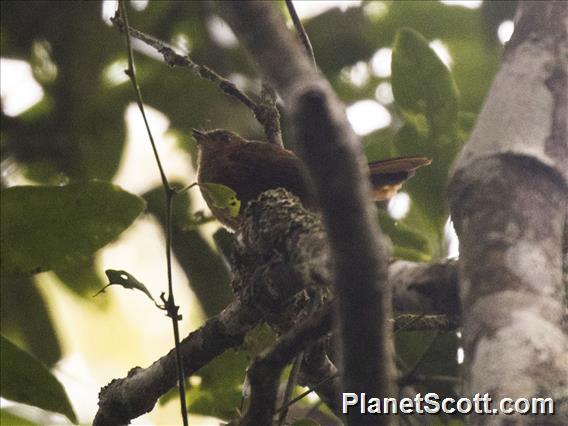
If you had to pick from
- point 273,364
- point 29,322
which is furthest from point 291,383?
point 29,322

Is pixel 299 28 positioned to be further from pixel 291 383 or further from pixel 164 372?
A: pixel 164 372

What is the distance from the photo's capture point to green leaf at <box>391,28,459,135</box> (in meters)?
2.42

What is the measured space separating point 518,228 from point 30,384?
0.99 m

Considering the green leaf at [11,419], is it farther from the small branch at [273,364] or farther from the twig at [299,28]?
the twig at [299,28]

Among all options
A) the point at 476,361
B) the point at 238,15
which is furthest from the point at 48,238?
the point at 476,361

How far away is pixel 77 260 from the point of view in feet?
5.85

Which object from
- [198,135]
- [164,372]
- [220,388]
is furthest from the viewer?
[198,135]

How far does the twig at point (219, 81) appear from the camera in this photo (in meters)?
2.17

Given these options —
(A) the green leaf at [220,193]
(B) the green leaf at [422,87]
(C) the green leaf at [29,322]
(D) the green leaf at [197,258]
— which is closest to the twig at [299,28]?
(A) the green leaf at [220,193]

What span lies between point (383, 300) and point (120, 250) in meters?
2.27

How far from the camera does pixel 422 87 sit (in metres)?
2.46

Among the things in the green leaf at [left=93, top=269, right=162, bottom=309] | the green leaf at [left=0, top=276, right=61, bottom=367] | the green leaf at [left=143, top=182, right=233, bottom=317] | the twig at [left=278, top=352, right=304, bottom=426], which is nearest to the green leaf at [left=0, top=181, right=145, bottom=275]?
the green leaf at [left=93, top=269, right=162, bottom=309]

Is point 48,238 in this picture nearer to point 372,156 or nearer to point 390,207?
point 372,156

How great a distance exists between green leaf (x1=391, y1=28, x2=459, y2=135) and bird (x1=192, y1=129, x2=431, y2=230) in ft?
0.37
